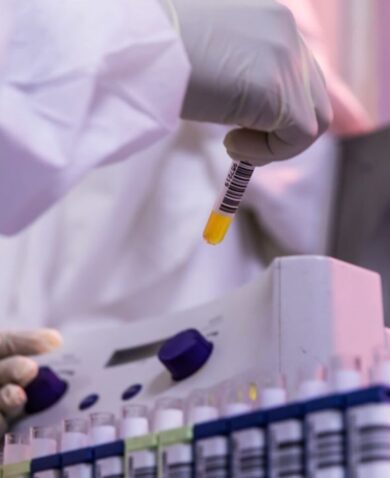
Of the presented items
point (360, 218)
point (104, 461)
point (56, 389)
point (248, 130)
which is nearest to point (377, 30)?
point (360, 218)

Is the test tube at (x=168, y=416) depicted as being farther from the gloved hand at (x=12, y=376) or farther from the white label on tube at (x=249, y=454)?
the gloved hand at (x=12, y=376)

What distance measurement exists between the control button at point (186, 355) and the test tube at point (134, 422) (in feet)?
0.48

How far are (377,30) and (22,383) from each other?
3.38 ft

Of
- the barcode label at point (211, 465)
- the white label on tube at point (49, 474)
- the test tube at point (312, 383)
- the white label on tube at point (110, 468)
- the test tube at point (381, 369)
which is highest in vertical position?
the test tube at point (381, 369)

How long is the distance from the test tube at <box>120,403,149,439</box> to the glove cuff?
344 mm

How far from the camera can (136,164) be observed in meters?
1.15

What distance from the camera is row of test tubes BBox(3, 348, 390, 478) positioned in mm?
416

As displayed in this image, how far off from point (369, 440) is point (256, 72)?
15.3 inches

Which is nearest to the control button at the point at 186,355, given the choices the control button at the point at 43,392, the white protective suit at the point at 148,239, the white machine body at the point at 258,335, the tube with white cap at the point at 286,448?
the white machine body at the point at 258,335

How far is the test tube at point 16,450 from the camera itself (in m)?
0.54

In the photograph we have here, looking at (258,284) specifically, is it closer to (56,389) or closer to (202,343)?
(202,343)

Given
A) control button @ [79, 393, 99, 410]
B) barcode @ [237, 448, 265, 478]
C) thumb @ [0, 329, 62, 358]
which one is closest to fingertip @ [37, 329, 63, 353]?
thumb @ [0, 329, 62, 358]

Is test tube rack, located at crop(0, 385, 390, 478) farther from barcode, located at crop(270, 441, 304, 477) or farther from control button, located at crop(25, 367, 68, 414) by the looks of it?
control button, located at crop(25, 367, 68, 414)

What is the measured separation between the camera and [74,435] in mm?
528
